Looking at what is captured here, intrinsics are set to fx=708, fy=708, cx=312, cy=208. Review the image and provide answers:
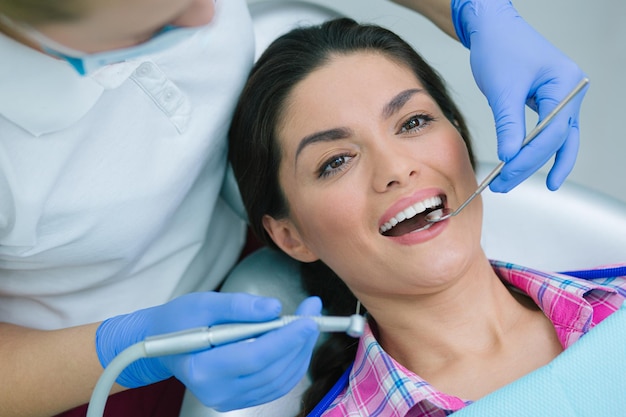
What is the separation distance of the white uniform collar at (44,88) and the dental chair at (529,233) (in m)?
0.58

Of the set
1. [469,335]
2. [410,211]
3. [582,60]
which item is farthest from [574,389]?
[582,60]

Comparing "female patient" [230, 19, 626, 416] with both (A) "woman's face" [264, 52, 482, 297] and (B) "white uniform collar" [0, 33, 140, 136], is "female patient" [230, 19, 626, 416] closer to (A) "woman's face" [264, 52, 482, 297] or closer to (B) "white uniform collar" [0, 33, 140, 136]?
(A) "woman's face" [264, 52, 482, 297]

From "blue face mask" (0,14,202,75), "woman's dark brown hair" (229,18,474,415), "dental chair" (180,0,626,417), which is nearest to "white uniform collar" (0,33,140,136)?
"blue face mask" (0,14,202,75)

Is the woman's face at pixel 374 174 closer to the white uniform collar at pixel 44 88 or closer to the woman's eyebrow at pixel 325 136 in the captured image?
the woman's eyebrow at pixel 325 136

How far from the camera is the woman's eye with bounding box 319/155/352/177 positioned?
1.26m

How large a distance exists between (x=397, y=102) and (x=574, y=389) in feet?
1.84

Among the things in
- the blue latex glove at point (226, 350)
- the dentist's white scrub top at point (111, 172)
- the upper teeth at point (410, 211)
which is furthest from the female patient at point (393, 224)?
the blue latex glove at point (226, 350)

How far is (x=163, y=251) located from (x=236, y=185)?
0.83 feet

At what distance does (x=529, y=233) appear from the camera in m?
→ 1.61

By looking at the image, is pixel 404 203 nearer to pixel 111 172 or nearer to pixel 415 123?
pixel 415 123

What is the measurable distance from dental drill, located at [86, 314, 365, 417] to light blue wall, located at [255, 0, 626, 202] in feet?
5.38

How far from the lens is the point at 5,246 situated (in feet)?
3.71

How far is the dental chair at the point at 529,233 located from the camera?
5.04ft

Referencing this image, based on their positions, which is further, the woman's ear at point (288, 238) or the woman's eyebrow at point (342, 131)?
the woman's ear at point (288, 238)
